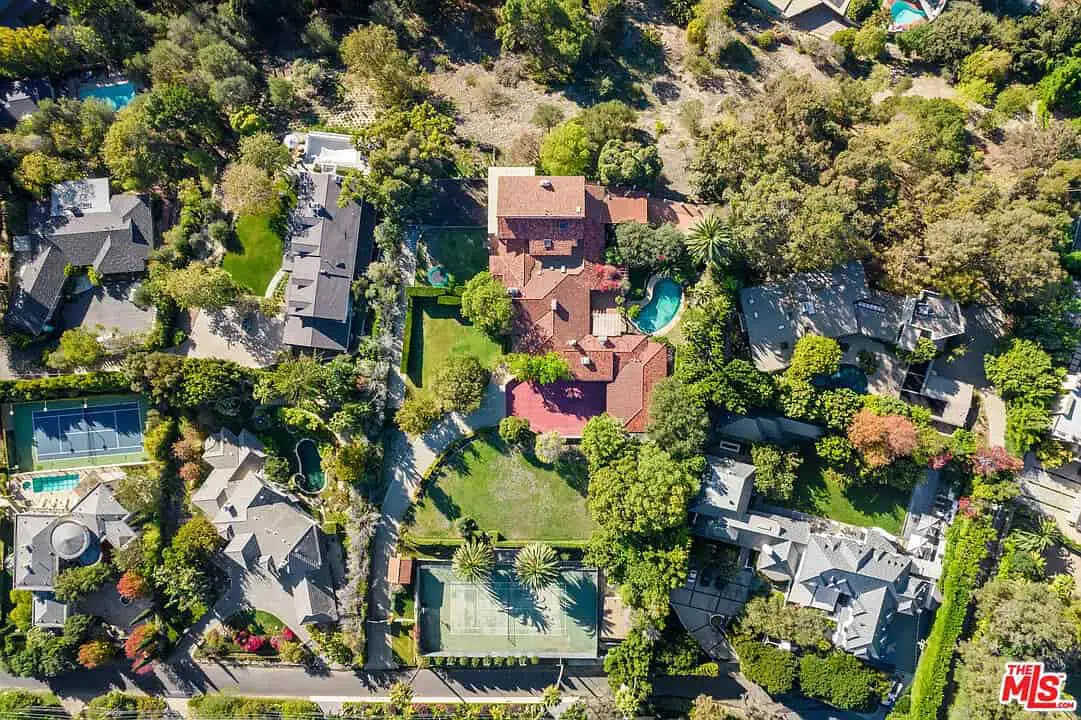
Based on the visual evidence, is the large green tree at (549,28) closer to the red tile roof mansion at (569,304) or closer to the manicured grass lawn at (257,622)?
the red tile roof mansion at (569,304)

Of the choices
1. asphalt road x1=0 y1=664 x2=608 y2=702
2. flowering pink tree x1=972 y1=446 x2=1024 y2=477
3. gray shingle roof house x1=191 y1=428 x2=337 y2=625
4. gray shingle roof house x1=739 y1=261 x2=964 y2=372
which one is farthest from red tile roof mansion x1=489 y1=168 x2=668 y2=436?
flowering pink tree x1=972 y1=446 x2=1024 y2=477

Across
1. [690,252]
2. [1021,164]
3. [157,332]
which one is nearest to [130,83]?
[157,332]

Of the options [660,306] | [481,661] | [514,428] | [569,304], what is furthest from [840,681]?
[569,304]

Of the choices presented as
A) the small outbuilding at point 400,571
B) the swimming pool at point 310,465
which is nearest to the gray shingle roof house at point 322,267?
the swimming pool at point 310,465

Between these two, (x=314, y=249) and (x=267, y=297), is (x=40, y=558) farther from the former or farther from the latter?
(x=314, y=249)

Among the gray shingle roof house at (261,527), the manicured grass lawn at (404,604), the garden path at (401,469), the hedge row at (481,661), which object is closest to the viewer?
the gray shingle roof house at (261,527)

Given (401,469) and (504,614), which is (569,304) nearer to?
(401,469)
